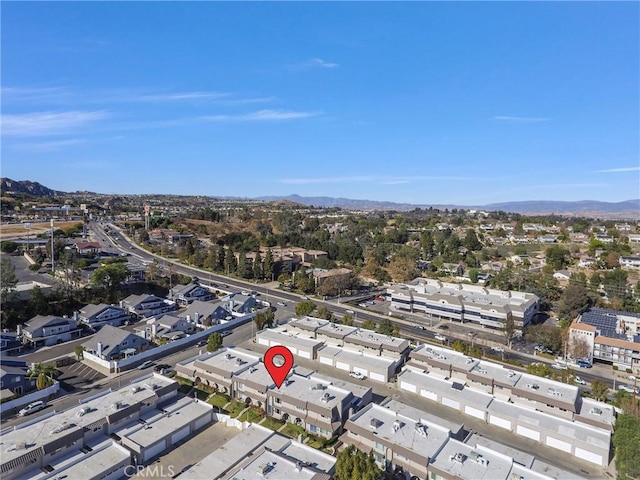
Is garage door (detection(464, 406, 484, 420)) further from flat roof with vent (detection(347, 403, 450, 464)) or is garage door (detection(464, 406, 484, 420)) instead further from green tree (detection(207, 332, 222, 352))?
green tree (detection(207, 332, 222, 352))

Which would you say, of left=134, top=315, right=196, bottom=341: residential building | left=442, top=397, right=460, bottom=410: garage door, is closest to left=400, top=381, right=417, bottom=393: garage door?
left=442, top=397, right=460, bottom=410: garage door

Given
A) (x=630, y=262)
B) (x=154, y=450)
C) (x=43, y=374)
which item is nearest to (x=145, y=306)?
(x=43, y=374)

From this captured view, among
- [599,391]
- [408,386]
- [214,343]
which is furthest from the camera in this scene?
[214,343]

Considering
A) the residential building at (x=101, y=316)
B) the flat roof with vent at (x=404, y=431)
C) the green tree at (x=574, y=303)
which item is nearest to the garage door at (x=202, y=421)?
the flat roof with vent at (x=404, y=431)

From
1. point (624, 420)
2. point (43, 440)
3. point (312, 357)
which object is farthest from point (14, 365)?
point (624, 420)

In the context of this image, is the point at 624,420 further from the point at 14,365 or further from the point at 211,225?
the point at 211,225

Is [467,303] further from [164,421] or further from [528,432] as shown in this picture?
[164,421]

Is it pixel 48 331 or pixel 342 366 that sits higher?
pixel 48 331
